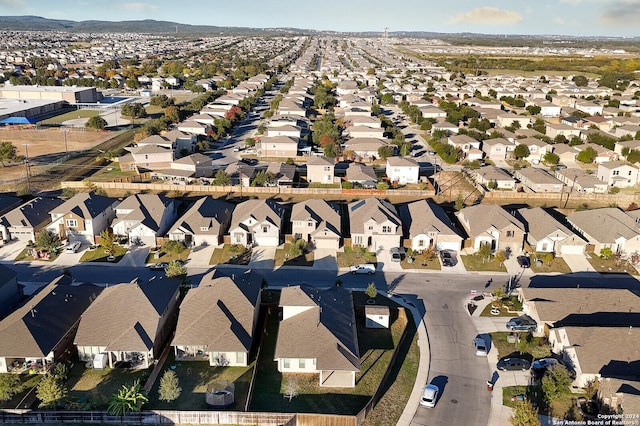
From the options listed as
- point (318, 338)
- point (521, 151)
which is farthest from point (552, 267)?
point (521, 151)

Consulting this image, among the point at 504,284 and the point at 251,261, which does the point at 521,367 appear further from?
the point at 251,261

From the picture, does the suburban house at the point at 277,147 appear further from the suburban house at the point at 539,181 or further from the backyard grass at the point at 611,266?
the backyard grass at the point at 611,266

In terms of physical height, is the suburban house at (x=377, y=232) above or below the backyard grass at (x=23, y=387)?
above

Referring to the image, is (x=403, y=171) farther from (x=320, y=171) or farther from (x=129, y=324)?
(x=129, y=324)

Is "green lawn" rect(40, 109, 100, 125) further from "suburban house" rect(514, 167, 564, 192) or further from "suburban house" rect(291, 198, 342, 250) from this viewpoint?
"suburban house" rect(514, 167, 564, 192)

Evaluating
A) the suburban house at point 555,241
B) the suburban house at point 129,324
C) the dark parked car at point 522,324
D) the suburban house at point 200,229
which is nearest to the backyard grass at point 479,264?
the suburban house at point 555,241
